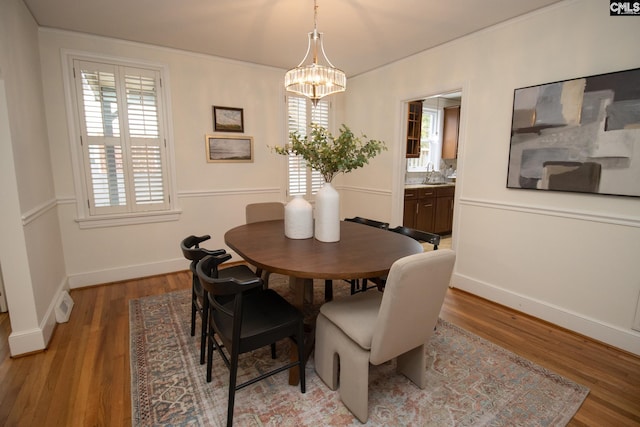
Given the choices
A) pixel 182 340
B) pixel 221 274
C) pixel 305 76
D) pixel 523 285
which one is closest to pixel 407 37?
pixel 305 76

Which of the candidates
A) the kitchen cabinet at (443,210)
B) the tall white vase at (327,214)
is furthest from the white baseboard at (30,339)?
the kitchen cabinet at (443,210)

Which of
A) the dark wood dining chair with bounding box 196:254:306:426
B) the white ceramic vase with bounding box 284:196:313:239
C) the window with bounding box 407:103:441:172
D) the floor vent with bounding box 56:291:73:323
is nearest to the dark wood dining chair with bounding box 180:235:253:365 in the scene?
the dark wood dining chair with bounding box 196:254:306:426

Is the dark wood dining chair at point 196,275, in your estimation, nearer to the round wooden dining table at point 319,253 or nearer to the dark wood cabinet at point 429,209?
the round wooden dining table at point 319,253

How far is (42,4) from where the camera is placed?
2492 millimetres

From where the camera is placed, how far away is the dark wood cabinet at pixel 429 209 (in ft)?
16.2

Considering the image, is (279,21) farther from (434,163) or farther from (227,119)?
(434,163)

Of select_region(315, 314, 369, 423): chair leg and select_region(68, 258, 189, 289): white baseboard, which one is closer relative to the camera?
select_region(315, 314, 369, 423): chair leg

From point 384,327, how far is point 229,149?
3.21 metres

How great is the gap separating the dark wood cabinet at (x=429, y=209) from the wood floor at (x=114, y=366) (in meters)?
2.11

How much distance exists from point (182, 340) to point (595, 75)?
3.60 m

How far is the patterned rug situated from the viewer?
166 centimetres

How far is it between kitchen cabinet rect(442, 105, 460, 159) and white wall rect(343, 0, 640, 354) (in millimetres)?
2504

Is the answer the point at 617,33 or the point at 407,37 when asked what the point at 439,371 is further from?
the point at 407,37

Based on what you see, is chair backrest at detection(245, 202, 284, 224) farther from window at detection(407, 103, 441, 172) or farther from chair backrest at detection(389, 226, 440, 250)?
window at detection(407, 103, 441, 172)
